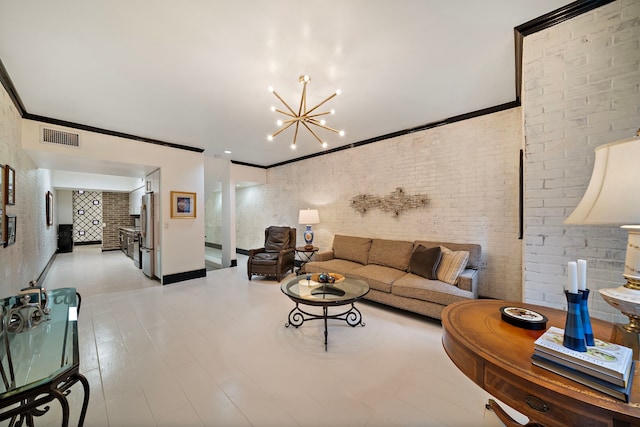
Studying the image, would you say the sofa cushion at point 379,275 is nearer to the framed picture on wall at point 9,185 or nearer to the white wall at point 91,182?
the framed picture on wall at point 9,185

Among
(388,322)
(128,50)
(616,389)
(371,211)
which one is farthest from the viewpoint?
(371,211)

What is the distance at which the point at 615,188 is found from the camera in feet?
3.29

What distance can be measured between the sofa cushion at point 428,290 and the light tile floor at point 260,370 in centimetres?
33

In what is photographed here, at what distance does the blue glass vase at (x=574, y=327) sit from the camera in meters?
0.81

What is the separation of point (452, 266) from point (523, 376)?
249 centimetres

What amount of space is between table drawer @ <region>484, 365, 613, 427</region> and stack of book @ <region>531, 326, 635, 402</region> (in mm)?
91

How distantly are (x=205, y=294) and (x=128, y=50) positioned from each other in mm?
3368

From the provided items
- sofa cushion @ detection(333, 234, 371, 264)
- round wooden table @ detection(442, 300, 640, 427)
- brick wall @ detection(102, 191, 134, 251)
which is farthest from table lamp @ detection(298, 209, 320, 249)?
brick wall @ detection(102, 191, 134, 251)

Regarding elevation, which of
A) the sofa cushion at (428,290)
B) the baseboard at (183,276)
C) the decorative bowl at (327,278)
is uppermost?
the decorative bowl at (327,278)

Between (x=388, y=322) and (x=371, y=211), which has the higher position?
(x=371, y=211)

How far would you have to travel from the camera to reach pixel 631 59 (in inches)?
60.3

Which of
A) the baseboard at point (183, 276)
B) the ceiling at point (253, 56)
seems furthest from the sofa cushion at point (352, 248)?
the baseboard at point (183, 276)

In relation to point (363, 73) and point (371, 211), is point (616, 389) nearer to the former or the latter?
point (363, 73)

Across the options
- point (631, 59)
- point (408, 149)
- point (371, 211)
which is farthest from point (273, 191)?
point (631, 59)
